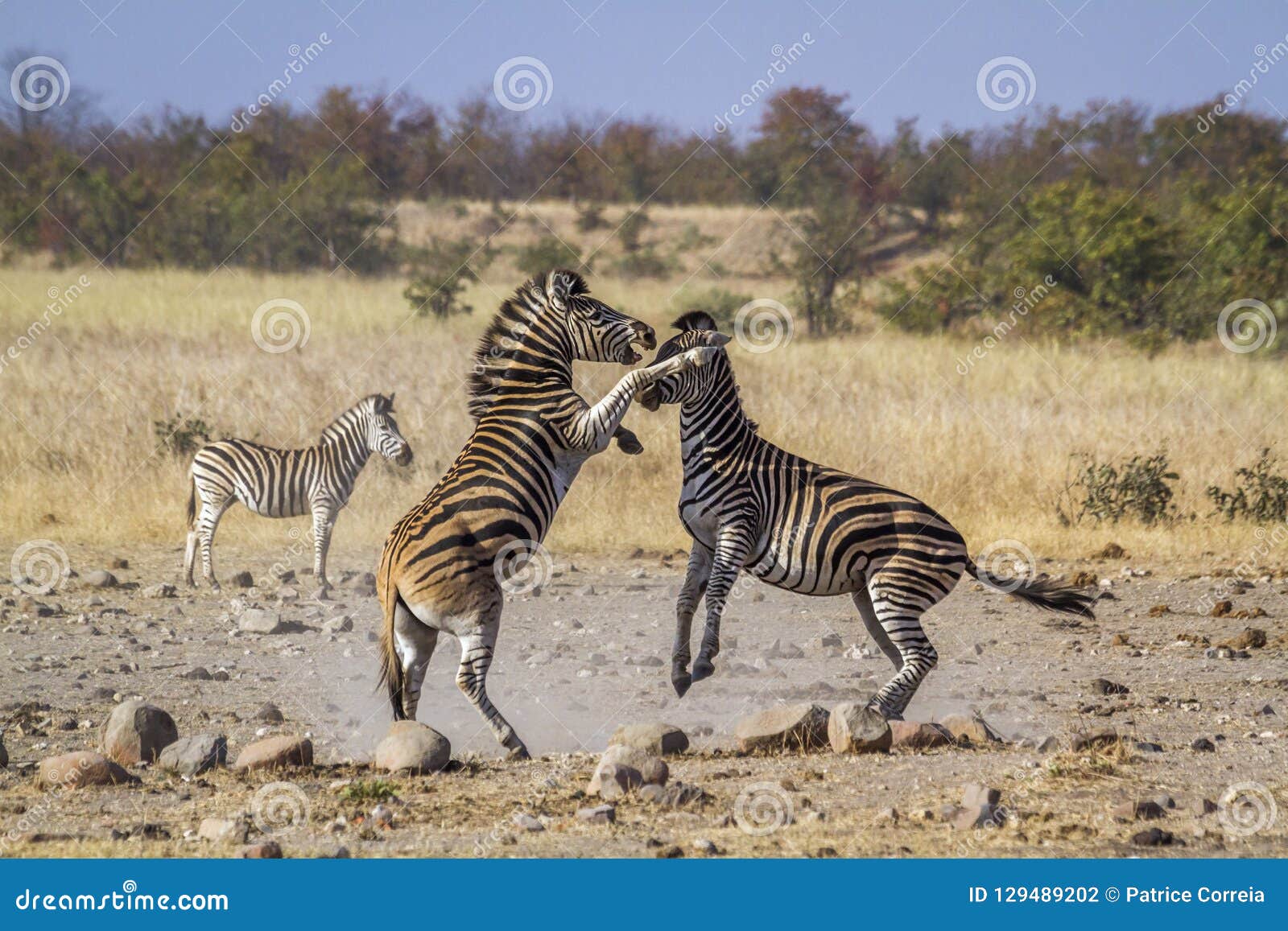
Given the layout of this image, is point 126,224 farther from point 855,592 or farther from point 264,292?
point 855,592

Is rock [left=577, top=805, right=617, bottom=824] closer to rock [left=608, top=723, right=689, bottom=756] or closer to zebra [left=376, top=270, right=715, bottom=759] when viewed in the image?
rock [left=608, top=723, right=689, bottom=756]

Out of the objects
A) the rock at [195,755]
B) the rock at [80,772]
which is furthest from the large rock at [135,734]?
the rock at [80,772]

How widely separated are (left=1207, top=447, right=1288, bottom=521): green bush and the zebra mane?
24.4ft

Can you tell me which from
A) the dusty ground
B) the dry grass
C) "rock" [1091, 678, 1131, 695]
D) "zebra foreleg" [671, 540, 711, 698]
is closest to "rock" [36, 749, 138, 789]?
the dusty ground

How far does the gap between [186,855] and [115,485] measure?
8.73 metres

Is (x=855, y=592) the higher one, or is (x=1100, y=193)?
(x=1100, y=193)

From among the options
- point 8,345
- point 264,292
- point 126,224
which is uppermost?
point 126,224

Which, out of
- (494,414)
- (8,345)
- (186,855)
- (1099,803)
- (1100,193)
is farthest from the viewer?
(1100,193)

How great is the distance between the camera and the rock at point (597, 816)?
17.2 ft

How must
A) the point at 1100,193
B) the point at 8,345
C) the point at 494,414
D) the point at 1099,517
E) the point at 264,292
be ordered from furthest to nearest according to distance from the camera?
the point at 1100,193 → the point at 264,292 → the point at 8,345 → the point at 1099,517 → the point at 494,414

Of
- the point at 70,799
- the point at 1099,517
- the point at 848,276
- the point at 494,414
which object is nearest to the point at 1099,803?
the point at 494,414

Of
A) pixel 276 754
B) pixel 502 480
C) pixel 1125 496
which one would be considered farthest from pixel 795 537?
pixel 1125 496

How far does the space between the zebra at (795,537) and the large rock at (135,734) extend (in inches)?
92.6

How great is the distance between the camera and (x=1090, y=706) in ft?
23.4
